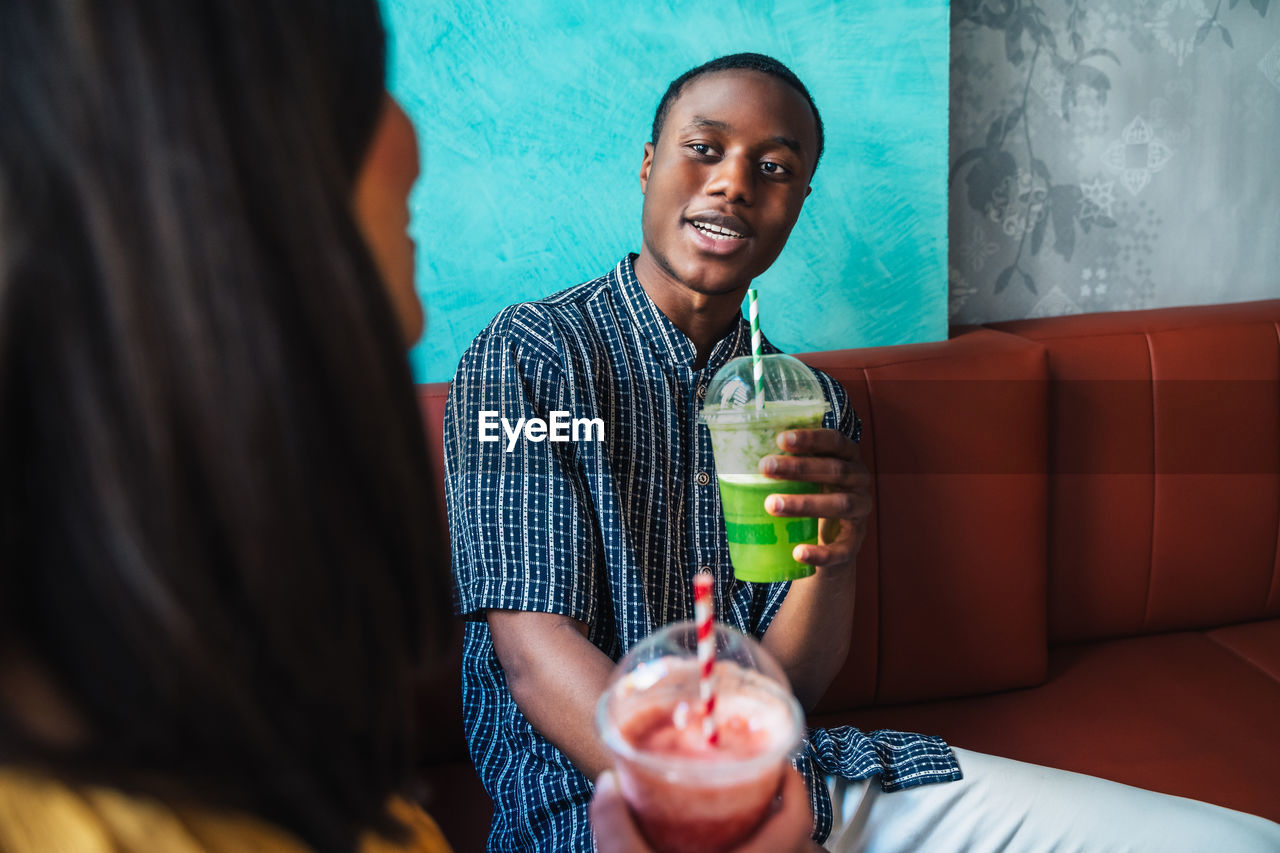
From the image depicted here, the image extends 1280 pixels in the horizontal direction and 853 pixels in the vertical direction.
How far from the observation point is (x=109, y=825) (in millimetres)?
446

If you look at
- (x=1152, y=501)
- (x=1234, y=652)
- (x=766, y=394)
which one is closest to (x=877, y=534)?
(x=766, y=394)

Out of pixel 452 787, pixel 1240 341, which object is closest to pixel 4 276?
pixel 452 787

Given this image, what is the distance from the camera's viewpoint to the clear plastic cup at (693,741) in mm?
608

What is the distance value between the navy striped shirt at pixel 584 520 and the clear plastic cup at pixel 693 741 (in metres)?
0.45

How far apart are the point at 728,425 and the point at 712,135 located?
571 mm

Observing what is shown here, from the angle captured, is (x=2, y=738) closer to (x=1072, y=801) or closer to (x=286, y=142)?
(x=286, y=142)

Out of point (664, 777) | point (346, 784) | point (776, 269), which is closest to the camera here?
point (346, 784)

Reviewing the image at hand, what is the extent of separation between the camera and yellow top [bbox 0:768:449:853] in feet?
1.41

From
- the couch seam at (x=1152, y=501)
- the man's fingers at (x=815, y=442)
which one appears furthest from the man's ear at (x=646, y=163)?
the couch seam at (x=1152, y=501)

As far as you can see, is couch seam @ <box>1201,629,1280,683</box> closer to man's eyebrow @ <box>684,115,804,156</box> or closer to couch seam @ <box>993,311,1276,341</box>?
couch seam @ <box>993,311,1276,341</box>

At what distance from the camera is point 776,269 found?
1.77m

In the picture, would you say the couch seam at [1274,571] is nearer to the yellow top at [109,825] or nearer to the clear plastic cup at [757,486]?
the clear plastic cup at [757,486]

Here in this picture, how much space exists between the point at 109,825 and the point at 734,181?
47.1 inches

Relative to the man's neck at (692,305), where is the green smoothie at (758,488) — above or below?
below
